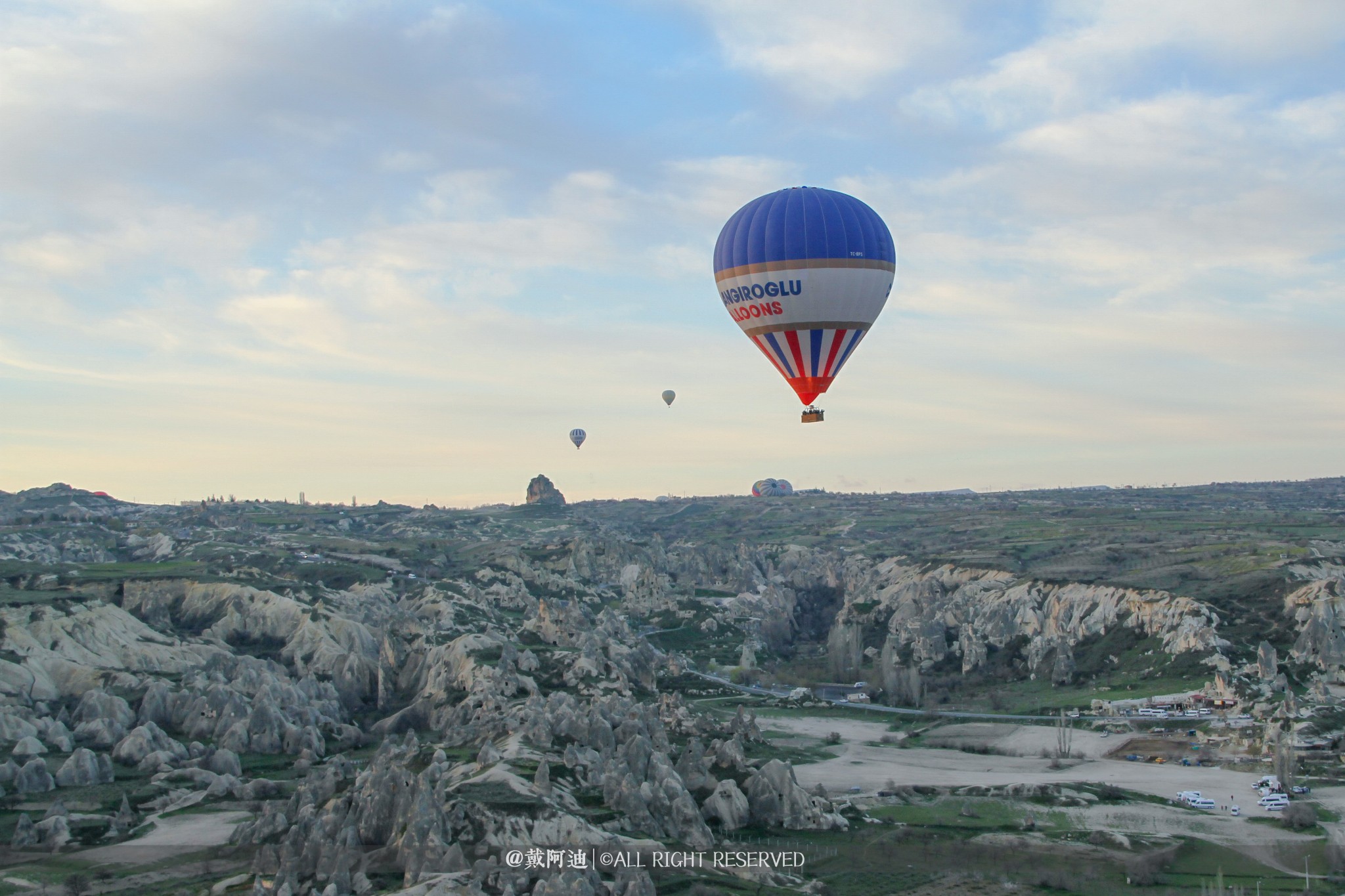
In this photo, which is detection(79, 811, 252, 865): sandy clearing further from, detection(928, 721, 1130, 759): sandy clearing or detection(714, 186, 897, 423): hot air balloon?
detection(928, 721, 1130, 759): sandy clearing

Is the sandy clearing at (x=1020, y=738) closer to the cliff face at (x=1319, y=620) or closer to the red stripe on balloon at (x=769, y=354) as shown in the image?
the cliff face at (x=1319, y=620)

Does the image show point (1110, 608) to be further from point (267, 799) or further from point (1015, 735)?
point (267, 799)

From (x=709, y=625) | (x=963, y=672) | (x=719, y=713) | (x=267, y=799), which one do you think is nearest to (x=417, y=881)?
(x=267, y=799)

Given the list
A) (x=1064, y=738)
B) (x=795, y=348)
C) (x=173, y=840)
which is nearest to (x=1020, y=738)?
(x=1064, y=738)

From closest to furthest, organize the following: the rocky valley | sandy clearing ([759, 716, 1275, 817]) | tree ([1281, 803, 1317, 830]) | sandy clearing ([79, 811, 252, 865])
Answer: the rocky valley, sandy clearing ([79, 811, 252, 865]), tree ([1281, 803, 1317, 830]), sandy clearing ([759, 716, 1275, 817])

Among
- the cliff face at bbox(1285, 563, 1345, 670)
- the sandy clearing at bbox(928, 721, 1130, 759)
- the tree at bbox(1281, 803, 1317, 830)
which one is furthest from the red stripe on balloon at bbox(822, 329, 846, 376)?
the cliff face at bbox(1285, 563, 1345, 670)

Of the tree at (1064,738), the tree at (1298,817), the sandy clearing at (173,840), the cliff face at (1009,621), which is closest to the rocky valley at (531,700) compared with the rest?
the sandy clearing at (173,840)

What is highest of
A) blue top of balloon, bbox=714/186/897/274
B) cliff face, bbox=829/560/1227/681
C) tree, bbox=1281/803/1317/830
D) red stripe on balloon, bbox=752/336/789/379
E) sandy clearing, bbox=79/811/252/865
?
blue top of balloon, bbox=714/186/897/274
